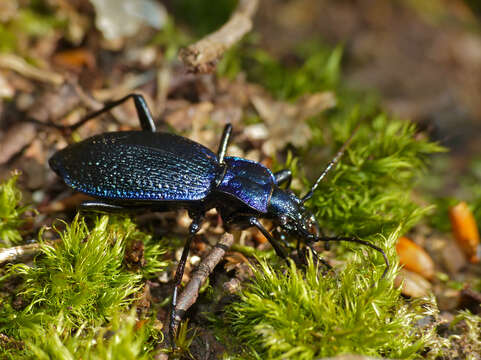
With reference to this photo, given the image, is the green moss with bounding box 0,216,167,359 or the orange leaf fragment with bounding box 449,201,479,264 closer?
the green moss with bounding box 0,216,167,359

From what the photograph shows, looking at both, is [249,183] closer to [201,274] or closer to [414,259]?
[201,274]

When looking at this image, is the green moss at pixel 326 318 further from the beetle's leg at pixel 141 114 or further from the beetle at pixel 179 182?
the beetle's leg at pixel 141 114

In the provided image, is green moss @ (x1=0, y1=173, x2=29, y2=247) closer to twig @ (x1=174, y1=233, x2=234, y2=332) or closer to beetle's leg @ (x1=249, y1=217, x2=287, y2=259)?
twig @ (x1=174, y1=233, x2=234, y2=332)

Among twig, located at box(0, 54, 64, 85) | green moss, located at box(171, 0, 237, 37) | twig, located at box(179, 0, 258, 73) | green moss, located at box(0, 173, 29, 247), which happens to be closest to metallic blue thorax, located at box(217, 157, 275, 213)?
twig, located at box(179, 0, 258, 73)

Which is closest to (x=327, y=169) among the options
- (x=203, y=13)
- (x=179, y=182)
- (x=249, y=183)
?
(x=249, y=183)

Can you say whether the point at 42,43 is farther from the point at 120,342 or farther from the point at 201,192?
the point at 120,342

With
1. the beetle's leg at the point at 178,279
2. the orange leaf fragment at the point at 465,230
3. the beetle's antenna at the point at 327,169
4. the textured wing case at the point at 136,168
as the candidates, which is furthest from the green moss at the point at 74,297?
the orange leaf fragment at the point at 465,230
